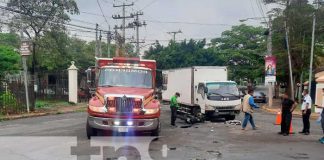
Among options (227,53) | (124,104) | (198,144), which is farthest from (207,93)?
(227,53)

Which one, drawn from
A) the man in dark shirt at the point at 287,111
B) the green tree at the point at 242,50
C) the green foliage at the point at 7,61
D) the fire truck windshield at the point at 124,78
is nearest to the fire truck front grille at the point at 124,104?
the fire truck windshield at the point at 124,78

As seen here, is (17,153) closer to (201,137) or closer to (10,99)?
(201,137)

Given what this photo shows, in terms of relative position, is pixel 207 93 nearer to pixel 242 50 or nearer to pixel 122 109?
pixel 122 109

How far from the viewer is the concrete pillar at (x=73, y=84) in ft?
121

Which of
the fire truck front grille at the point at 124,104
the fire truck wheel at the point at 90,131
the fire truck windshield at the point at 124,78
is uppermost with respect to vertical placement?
the fire truck windshield at the point at 124,78

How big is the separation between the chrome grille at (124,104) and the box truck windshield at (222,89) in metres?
10.0

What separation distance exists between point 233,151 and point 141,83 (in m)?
4.64

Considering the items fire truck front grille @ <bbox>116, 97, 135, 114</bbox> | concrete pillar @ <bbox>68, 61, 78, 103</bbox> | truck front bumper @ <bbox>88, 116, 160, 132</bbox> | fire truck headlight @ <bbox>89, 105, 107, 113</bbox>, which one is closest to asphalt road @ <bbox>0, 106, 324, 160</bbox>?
truck front bumper @ <bbox>88, 116, 160, 132</bbox>

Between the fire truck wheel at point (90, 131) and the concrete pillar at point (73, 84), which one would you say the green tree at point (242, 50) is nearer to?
the concrete pillar at point (73, 84)

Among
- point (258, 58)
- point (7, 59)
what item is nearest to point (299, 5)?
point (258, 58)

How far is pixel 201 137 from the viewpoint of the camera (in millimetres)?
16469

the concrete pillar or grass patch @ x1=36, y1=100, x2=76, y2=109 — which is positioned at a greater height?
the concrete pillar

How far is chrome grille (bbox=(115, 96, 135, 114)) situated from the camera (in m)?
14.6

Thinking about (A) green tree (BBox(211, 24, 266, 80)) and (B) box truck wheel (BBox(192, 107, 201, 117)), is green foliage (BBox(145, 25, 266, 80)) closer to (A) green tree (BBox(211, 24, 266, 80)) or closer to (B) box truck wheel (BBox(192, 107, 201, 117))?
(A) green tree (BBox(211, 24, 266, 80))
